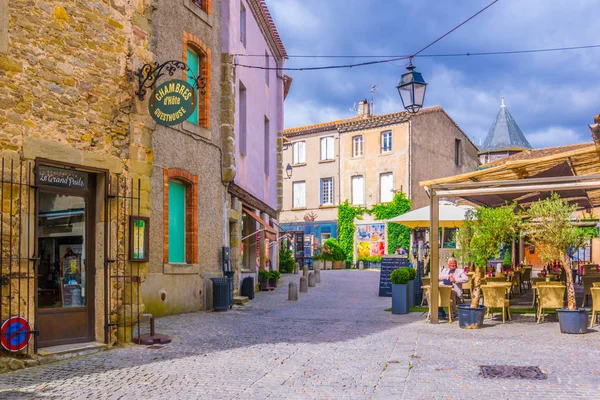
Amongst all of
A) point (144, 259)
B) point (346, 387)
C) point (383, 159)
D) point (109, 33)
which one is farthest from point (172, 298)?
point (383, 159)

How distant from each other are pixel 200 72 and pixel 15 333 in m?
8.95

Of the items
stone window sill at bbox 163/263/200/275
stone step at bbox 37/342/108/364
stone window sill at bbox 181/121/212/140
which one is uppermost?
stone window sill at bbox 181/121/212/140

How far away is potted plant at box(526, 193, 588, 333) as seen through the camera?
1010cm

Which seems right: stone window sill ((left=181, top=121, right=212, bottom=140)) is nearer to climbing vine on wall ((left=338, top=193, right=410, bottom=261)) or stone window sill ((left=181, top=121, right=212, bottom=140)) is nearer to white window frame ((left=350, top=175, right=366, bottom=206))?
climbing vine on wall ((left=338, top=193, right=410, bottom=261))

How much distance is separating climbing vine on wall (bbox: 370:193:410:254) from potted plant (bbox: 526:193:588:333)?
25.7 metres

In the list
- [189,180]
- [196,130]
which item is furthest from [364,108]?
[189,180]

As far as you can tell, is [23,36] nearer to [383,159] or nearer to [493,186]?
[493,186]

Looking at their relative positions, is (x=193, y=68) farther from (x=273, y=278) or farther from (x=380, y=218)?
(x=380, y=218)

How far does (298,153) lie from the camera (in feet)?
140

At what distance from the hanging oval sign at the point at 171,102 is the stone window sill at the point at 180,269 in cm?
430

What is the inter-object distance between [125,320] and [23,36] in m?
4.03

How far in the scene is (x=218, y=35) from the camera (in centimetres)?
1580

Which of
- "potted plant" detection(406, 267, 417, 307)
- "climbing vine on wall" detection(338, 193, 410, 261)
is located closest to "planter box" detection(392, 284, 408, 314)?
"potted plant" detection(406, 267, 417, 307)

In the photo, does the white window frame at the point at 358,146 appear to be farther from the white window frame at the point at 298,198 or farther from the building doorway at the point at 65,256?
the building doorway at the point at 65,256
